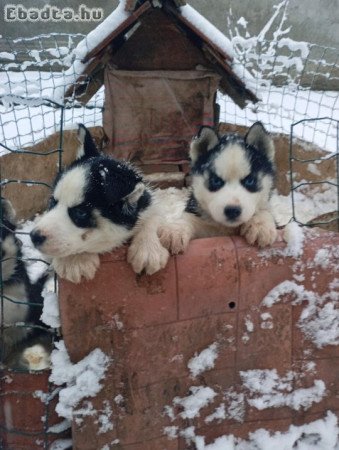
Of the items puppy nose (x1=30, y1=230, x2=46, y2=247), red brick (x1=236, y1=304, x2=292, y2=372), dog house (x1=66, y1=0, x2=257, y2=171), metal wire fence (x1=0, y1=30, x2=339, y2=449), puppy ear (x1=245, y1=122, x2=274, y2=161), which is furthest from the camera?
dog house (x1=66, y1=0, x2=257, y2=171)

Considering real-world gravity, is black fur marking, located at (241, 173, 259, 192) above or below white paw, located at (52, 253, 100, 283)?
above

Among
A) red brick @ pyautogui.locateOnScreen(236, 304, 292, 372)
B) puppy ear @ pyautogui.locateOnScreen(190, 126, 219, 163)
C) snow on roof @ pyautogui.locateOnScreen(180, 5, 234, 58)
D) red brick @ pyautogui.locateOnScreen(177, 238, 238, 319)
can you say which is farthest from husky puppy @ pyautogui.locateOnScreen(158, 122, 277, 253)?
snow on roof @ pyautogui.locateOnScreen(180, 5, 234, 58)

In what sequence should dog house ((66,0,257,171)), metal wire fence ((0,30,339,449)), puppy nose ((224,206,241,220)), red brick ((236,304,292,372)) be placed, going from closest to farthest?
red brick ((236,304,292,372)) → puppy nose ((224,206,241,220)) → metal wire fence ((0,30,339,449)) → dog house ((66,0,257,171))

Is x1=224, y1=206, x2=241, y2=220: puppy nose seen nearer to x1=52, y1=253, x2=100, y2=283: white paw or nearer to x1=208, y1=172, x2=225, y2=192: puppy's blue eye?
x1=208, y1=172, x2=225, y2=192: puppy's blue eye

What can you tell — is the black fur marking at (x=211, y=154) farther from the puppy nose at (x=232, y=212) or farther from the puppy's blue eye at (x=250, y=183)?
the puppy nose at (x=232, y=212)

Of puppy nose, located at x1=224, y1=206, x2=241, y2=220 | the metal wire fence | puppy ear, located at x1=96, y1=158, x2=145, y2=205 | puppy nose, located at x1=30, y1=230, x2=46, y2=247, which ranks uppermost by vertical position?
puppy ear, located at x1=96, y1=158, x2=145, y2=205

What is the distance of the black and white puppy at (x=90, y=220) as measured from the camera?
2.20 m

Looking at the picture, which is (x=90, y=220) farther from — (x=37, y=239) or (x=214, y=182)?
(x=214, y=182)

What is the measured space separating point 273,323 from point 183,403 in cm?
59

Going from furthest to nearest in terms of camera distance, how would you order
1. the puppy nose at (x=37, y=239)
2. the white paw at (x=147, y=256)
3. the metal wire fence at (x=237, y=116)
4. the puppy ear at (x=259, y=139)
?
the puppy ear at (x=259, y=139)
the metal wire fence at (x=237, y=116)
the white paw at (x=147, y=256)
the puppy nose at (x=37, y=239)

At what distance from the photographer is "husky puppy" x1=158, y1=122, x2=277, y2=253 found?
2.57 meters

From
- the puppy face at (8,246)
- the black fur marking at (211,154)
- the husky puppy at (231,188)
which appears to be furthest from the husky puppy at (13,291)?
the black fur marking at (211,154)

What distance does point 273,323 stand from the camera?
2.50m

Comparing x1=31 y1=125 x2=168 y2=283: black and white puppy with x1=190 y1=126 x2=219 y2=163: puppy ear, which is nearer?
x1=31 y1=125 x2=168 y2=283: black and white puppy
